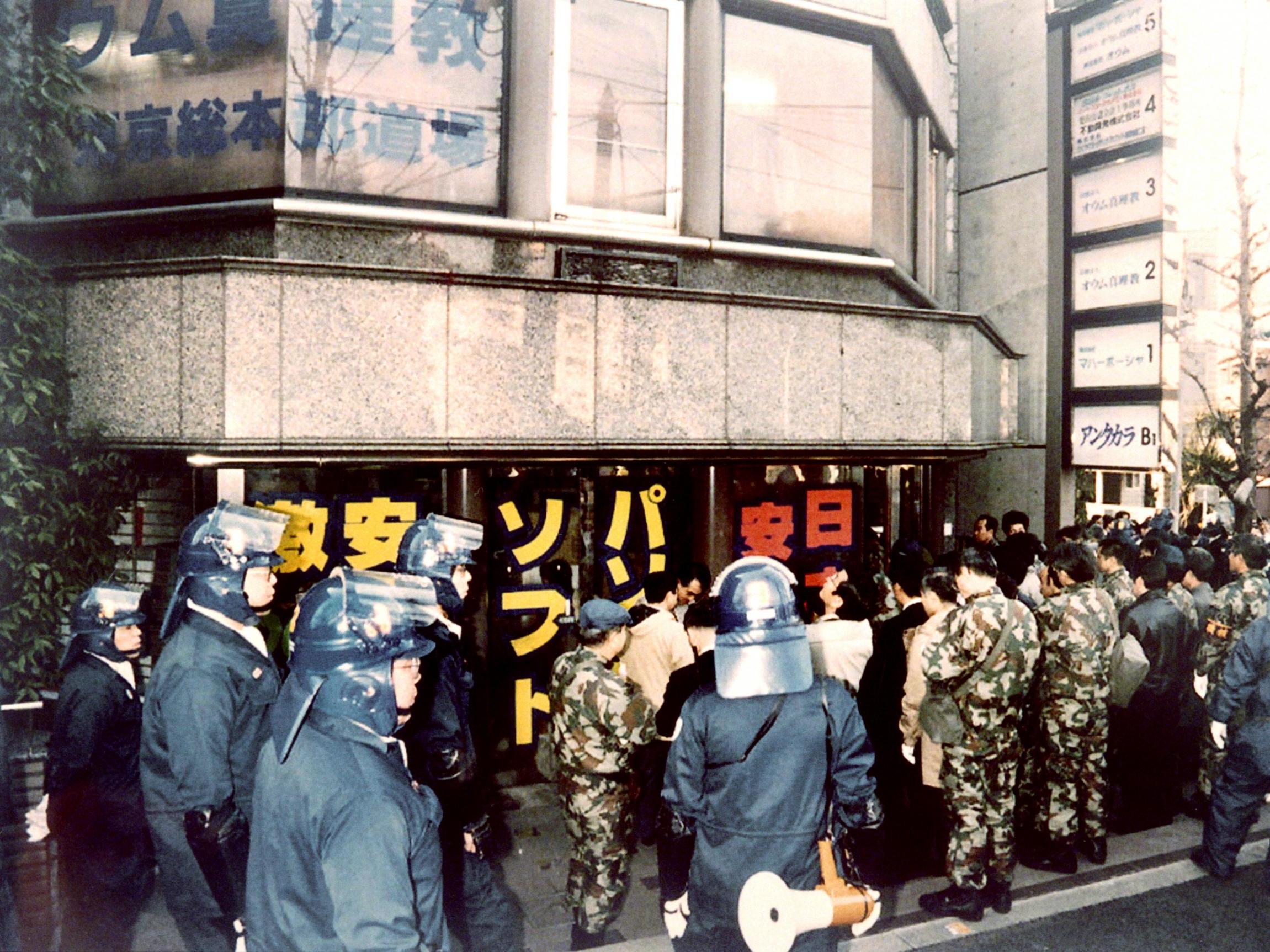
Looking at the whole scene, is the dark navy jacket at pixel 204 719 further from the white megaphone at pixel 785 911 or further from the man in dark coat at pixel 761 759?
the white megaphone at pixel 785 911

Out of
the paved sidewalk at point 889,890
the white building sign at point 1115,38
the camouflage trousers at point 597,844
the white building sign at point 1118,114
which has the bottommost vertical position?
the paved sidewalk at point 889,890

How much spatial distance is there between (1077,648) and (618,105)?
253 inches

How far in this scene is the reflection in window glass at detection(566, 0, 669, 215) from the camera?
8.59 meters

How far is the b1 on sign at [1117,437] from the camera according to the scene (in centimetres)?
1156

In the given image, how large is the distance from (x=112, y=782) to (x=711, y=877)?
126 inches

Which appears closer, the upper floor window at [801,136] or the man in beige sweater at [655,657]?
the man in beige sweater at [655,657]

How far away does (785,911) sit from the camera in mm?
3580

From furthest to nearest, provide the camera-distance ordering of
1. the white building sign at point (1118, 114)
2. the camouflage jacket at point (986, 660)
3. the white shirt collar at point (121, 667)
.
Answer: the white building sign at point (1118, 114)
the camouflage jacket at point (986, 660)
the white shirt collar at point (121, 667)

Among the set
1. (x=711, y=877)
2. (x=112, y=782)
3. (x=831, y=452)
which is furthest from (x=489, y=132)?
(x=711, y=877)

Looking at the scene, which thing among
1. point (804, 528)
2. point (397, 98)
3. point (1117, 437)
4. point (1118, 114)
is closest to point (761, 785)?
point (804, 528)

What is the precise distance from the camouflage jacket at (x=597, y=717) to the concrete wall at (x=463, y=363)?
115 inches

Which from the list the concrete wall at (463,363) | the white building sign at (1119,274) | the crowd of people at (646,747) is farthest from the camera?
the white building sign at (1119,274)

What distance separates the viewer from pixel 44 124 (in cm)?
622

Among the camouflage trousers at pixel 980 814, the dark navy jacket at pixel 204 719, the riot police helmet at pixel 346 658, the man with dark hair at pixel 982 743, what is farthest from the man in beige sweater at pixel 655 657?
the riot police helmet at pixel 346 658
